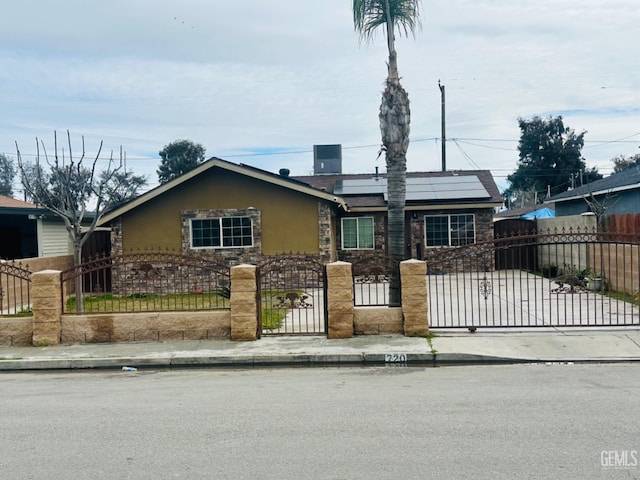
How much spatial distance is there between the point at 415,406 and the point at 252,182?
1480cm

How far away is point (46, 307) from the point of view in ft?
35.6

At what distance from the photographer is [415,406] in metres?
6.77

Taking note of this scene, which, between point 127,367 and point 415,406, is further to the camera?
point 127,367

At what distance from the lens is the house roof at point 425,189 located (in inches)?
950

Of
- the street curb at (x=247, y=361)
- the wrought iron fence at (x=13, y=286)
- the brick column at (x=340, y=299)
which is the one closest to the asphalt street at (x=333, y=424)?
the street curb at (x=247, y=361)

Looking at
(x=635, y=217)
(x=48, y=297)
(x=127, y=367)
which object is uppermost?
(x=635, y=217)

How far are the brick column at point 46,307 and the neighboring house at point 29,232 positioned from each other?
1018 centimetres

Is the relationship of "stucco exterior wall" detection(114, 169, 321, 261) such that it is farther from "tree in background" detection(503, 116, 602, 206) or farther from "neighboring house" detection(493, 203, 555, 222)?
"tree in background" detection(503, 116, 602, 206)

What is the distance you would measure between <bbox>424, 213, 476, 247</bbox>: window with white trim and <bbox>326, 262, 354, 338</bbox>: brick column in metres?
14.3

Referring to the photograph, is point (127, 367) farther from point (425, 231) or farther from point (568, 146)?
point (568, 146)

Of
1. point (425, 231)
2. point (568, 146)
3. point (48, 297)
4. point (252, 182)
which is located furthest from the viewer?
point (568, 146)

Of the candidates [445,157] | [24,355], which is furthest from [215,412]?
[445,157]

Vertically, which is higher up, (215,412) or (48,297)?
(48,297)

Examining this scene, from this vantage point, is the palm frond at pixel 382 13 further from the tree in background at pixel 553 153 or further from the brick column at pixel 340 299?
the tree in background at pixel 553 153
